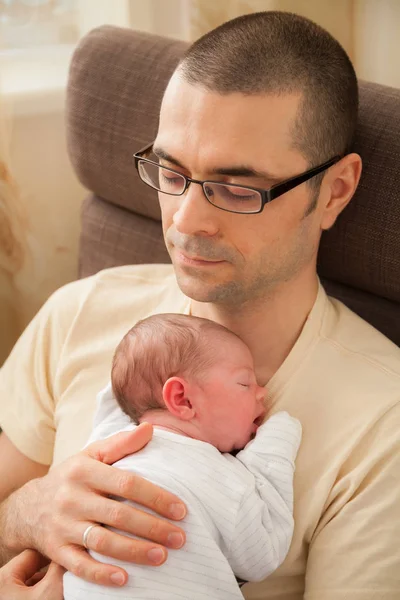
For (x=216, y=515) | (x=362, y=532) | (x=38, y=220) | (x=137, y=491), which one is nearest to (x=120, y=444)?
(x=137, y=491)

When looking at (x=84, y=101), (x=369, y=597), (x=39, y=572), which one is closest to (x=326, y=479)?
(x=369, y=597)

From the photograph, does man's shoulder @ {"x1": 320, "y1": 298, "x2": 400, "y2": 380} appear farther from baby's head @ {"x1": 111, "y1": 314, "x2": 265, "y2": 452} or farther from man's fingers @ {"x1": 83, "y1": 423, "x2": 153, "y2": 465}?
man's fingers @ {"x1": 83, "y1": 423, "x2": 153, "y2": 465}

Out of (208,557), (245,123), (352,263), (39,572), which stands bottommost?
(39,572)

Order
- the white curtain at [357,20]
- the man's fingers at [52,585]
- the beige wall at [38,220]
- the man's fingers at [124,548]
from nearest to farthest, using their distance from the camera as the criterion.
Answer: the man's fingers at [124,548]
the man's fingers at [52,585]
the white curtain at [357,20]
the beige wall at [38,220]

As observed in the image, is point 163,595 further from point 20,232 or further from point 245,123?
point 20,232

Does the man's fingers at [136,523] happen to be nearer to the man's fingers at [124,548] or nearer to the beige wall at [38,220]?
the man's fingers at [124,548]

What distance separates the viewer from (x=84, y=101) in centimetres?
192

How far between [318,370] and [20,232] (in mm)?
1193

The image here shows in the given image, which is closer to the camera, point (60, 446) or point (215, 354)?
point (215, 354)

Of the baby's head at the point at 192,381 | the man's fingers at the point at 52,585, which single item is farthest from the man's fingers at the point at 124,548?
the baby's head at the point at 192,381

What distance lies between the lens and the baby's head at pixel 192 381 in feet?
4.43

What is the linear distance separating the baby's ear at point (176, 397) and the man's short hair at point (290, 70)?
1.49 feet

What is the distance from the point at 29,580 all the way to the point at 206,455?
1.45ft

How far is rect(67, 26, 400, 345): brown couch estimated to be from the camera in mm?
1528
